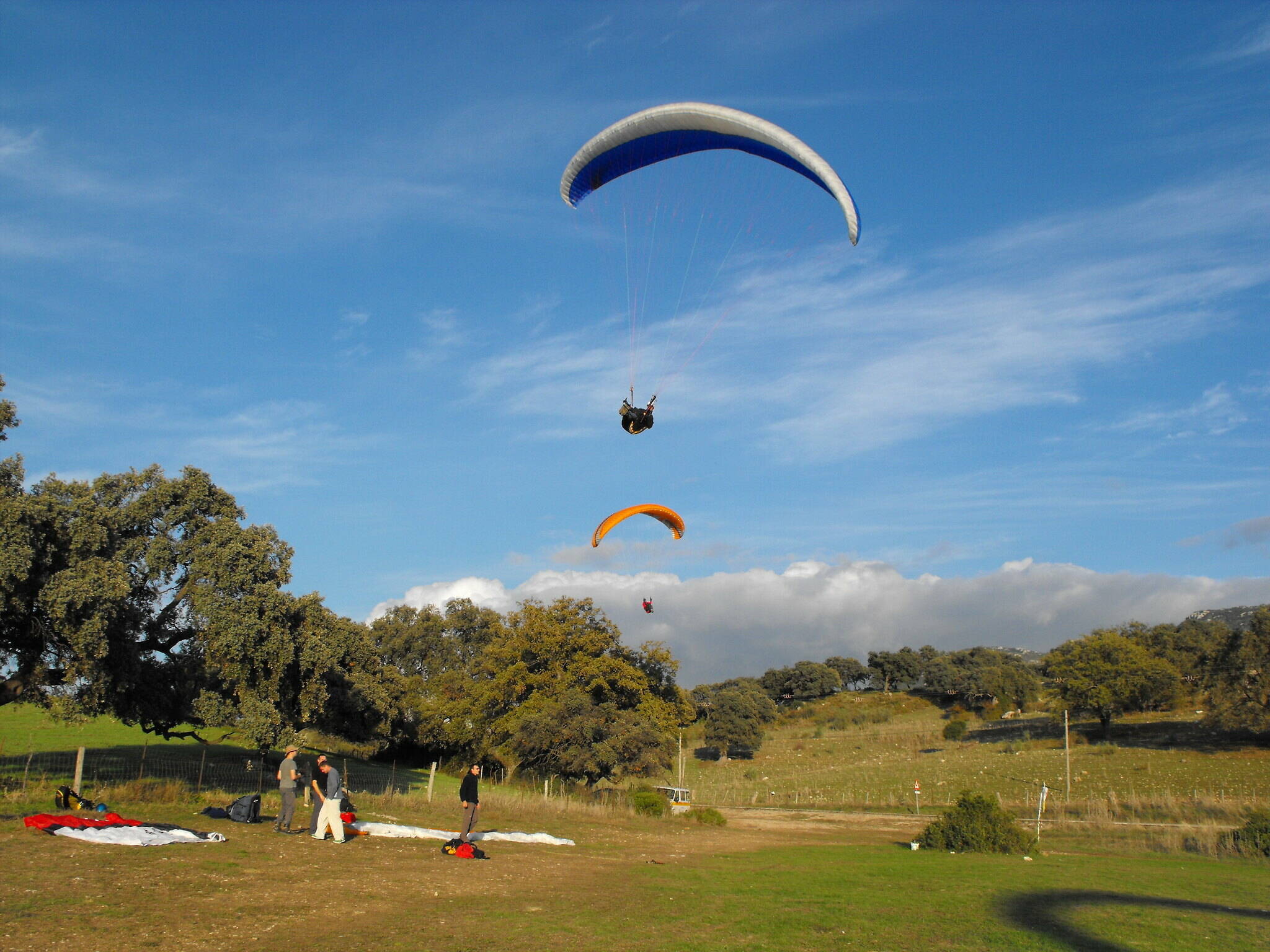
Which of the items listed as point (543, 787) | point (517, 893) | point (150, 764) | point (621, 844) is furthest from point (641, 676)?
point (517, 893)

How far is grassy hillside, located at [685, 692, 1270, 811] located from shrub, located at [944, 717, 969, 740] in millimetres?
804

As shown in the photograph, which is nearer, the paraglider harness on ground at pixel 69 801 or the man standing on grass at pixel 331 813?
the paraglider harness on ground at pixel 69 801

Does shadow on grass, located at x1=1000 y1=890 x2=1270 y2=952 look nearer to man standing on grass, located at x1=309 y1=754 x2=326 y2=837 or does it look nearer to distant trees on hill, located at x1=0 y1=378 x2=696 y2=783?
man standing on grass, located at x1=309 y1=754 x2=326 y2=837

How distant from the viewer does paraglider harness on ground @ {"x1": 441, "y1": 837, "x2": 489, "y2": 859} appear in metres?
15.0

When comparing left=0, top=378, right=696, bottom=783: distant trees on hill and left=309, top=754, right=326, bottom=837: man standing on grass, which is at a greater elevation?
left=0, top=378, right=696, bottom=783: distant trees on hill

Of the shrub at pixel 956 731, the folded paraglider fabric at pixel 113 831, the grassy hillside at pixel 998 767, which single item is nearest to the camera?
the folded paraglider fabric at pixel 113 831

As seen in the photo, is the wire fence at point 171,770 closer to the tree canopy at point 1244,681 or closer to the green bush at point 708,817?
the green bush at point 708,817

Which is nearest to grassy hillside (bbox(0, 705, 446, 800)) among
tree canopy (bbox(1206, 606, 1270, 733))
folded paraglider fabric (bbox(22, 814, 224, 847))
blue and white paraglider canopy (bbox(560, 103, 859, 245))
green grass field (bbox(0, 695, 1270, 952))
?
green grass field (bbox(0, 695, 1270, 952))

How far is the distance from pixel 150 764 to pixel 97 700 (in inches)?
301

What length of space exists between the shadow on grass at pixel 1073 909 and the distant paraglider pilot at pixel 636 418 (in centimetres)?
1171

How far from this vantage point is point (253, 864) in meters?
12.2

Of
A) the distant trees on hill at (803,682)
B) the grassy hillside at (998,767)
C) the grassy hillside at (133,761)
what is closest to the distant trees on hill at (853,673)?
the distant trees on hill at (803,682)

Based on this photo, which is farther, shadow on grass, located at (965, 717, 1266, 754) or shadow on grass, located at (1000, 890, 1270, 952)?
shadow on grass, located at (965, 717, 1266, 754)

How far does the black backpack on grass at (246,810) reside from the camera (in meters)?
16.1
